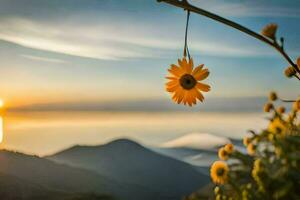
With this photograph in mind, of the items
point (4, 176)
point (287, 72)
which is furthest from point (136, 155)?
point (287, 72)

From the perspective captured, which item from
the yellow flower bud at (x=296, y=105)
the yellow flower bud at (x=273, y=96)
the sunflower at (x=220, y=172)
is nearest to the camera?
the sunflower at (x=220, y=172)

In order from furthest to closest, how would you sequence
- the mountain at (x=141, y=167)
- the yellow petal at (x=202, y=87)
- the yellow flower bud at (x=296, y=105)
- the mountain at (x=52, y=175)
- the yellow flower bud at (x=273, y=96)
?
1. the mountain at (x=141, y=167)
2. the mountain at (x=52, y=175)
3. the yellow petal at (x=202, y=87)
4. the yellow flower bud at (x=273, y=96)
5. the yellow flower bud at (x=296, y=105)

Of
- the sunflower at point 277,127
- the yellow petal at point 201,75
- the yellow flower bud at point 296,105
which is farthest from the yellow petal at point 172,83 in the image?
the sunflower at point 277,127

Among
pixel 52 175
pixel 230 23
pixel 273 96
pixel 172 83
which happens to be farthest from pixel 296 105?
pixel 52 175

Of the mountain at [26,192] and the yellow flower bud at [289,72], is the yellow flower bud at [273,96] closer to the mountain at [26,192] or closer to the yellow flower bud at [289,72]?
the yellow flower bud at [289,72]

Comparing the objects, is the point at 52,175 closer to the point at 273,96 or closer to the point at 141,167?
the point at 141,167

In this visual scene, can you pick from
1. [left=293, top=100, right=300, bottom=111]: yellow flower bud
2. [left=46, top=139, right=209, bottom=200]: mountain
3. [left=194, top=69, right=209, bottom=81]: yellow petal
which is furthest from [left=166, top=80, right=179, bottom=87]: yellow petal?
[left=46, top=139, right=209, bottom=200]: mountain
